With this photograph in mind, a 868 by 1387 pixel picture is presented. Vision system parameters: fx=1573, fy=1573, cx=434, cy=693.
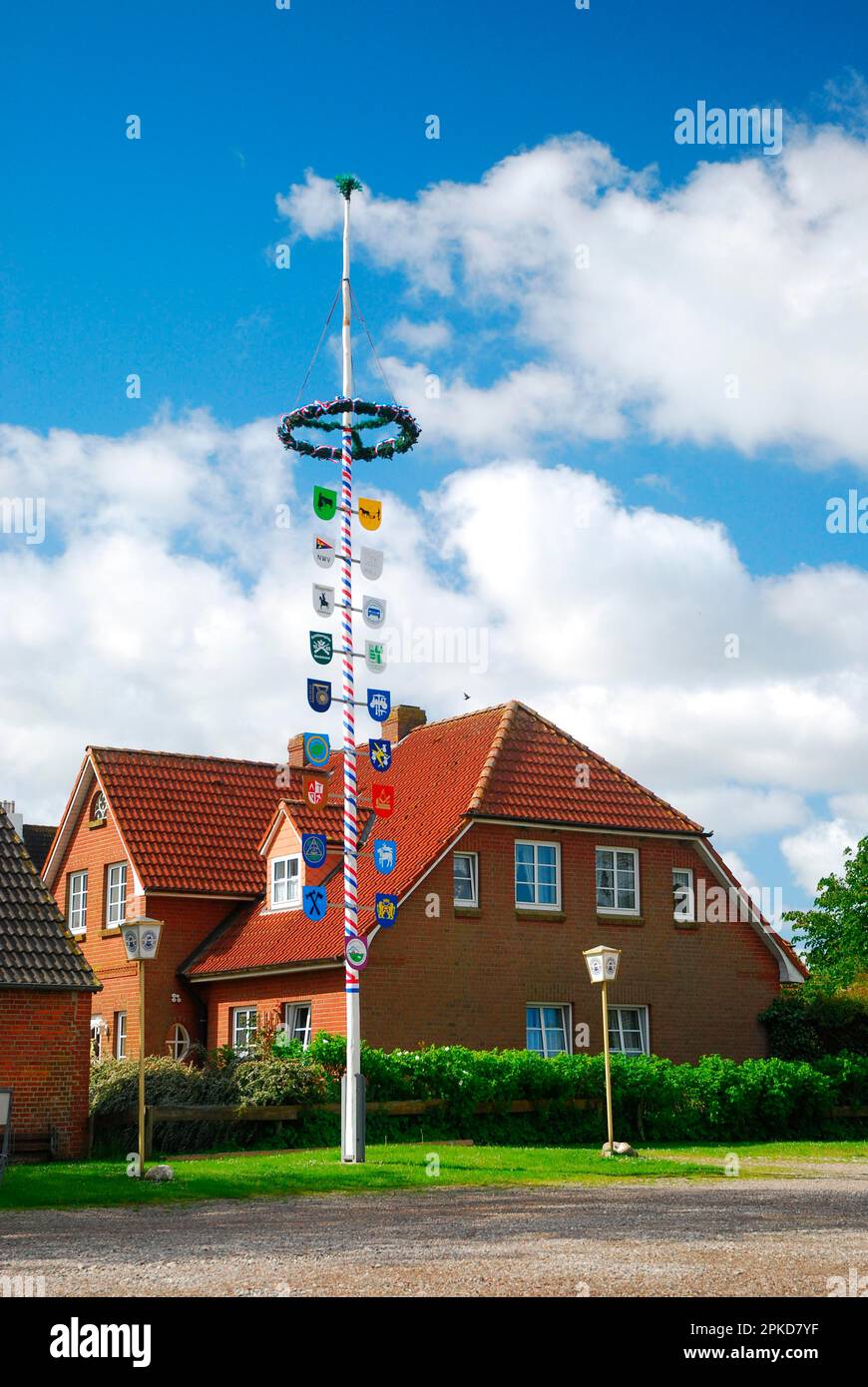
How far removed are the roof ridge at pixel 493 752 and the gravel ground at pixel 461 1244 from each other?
1408cm

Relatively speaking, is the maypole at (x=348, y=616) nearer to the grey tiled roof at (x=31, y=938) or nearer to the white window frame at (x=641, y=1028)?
the grey tiled roof at (x=31, y=938)

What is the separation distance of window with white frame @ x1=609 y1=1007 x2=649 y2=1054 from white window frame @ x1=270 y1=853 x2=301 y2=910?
6.82 metres

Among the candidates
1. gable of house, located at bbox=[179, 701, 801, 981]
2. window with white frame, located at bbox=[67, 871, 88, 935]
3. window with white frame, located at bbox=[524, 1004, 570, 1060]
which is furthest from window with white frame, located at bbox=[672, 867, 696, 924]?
window with white frame, located at bbox=[67, 871, 88, 935]

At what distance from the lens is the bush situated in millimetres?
33125

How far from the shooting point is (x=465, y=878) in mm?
31156

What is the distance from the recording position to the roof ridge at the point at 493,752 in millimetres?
31219

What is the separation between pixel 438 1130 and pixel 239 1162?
5.81 m

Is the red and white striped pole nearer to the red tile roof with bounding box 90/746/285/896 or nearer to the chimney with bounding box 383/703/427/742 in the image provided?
the red tile roof with bounding box 90/746/285/896

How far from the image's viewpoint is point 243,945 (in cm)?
3266

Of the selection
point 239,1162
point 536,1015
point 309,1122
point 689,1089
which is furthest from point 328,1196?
point 536,1015

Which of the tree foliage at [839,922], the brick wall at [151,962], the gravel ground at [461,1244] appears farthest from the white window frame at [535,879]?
the tree foliage at [839,922]

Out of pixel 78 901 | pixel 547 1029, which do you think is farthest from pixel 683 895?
pixel 78 901

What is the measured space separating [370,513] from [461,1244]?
1419 centimetres
